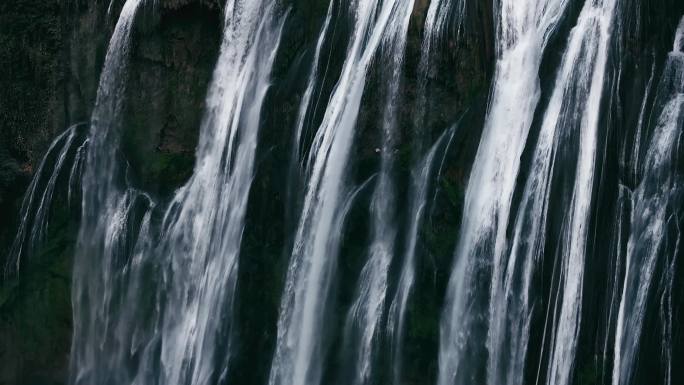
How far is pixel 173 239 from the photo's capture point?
14688 mm

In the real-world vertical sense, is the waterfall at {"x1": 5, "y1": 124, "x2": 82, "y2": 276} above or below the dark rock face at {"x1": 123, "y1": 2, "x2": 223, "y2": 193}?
below

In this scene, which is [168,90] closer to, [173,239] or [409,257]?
[173,239]

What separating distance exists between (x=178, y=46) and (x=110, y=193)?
6.75ft

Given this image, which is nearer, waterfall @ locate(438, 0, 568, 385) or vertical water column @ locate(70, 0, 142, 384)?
waterfall @ locate(438, 0, 568, 385)

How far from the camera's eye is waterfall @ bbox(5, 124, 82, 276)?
15.7 m

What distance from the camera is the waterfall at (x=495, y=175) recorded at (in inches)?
488

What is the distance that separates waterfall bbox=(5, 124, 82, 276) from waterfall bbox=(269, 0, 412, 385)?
150 inches

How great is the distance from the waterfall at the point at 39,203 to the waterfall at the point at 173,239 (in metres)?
0.44

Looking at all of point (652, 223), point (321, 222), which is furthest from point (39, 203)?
point (652, 223)

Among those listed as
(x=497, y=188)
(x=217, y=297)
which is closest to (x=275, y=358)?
(x=217, y=297)

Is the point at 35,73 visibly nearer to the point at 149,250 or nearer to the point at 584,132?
the point at 149,250

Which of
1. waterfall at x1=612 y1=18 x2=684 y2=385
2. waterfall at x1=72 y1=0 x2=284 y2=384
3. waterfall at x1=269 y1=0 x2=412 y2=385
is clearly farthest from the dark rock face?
waterfall at x1=612 y1=18 x2=684 y2=385

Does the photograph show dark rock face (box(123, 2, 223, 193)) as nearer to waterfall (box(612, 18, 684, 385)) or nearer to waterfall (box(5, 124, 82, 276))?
waterfall (box(5, 124, 82, 276))

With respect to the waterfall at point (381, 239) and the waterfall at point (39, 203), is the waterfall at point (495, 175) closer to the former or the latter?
the waterfall at point (381, 239)
